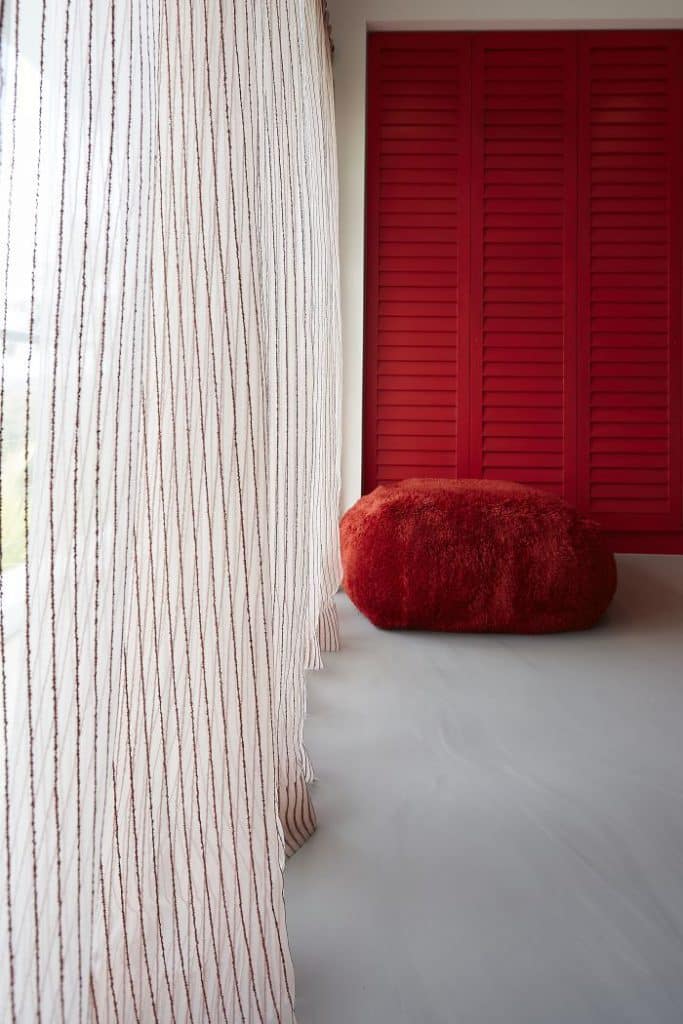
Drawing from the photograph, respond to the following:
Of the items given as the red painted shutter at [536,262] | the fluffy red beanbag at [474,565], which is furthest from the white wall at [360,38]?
the fluffy red beanbag at [474,565]

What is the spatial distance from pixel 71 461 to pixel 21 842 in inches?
10.3

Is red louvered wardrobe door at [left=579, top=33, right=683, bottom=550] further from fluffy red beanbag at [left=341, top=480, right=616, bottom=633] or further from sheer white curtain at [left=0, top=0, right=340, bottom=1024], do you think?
sheer white curtain at [left=0, top=0, right=340, bottom=1024]

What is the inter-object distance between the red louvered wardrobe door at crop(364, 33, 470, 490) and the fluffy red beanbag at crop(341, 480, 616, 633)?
0.69m

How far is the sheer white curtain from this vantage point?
533mm

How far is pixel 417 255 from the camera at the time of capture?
2.96 m

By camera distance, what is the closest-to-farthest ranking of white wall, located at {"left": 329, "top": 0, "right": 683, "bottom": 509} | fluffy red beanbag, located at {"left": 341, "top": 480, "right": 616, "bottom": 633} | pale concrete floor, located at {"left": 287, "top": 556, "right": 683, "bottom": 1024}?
pale concrete floor, located at {"left": 287, "top": 556, "right": 683, "bottom": 1024}
fluffy red beanbag, located at {"left": 341, "top": 480, "right": 616, "bottom": 633}
white wall, located at {"left": 329, "top": 0, "right": 683, "bottom": 509}

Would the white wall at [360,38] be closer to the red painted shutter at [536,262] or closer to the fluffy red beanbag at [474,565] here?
the red painted shutter at [536,262]

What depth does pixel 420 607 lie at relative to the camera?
225 cm

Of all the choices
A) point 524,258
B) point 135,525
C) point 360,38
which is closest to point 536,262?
point 524,258

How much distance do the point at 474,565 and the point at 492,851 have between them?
119cm

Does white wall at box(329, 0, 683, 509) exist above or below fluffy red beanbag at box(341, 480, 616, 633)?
above

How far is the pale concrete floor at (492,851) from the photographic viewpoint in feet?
2.70

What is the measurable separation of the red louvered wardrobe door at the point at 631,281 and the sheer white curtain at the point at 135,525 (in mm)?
2307

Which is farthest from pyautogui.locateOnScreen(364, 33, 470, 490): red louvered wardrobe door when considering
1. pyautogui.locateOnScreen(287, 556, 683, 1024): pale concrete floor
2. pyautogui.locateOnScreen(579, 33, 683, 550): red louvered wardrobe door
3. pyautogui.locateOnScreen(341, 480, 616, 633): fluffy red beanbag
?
pyautogui.locateOnScreen(287, 556, 683, 1024): pale concrete floor
